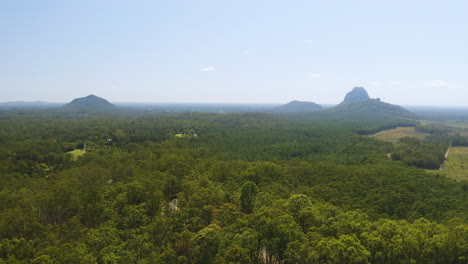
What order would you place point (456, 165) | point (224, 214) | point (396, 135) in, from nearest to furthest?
1. point (224, 214)
2. point (456, 165)
3. point (396, 135)

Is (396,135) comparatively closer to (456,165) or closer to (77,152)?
(456,165)

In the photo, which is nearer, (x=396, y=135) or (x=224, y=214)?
(x=224, y=214)

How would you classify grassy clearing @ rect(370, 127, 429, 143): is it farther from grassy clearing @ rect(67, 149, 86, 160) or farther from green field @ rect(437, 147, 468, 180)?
grassy clearing @ rect(67, 149, 86, 160)

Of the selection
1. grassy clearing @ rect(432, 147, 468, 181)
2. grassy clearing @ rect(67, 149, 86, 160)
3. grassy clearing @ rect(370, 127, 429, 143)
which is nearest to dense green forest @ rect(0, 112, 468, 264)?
grassy clearing @ rect(67, 149, 86, 160)

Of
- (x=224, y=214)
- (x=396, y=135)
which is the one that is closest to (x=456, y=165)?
(x=396, y=135)

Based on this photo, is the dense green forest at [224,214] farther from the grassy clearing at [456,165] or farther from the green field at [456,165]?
the green field at [456,165]

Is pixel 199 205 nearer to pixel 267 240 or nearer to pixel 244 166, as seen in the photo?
pixel 267 240

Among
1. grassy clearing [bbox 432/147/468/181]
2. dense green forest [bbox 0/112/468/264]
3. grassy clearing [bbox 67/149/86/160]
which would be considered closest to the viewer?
dense green forest [bbox 0/112/468/264]

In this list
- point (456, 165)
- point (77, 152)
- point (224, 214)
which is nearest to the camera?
point (224, 214)
